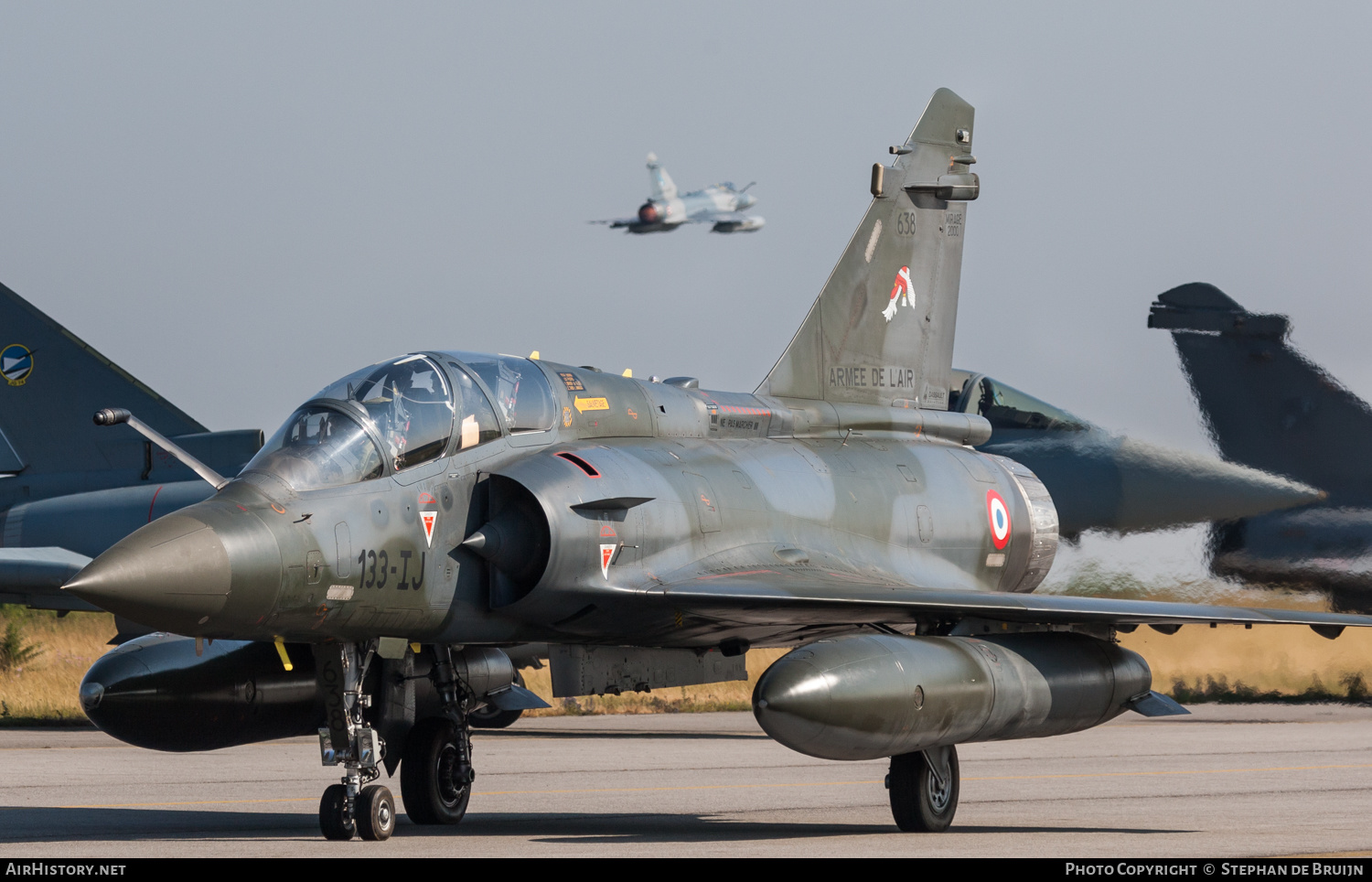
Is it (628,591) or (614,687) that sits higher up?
(628,591)

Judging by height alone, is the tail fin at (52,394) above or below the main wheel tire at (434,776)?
above

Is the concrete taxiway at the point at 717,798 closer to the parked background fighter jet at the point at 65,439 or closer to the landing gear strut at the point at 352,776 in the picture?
the landing gear strut at the point at 352,776

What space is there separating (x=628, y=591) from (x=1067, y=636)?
3062 millimetres

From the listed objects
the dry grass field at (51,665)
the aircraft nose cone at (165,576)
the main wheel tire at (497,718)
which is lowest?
the dry grass field at (51,665)

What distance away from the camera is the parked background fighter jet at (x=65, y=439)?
19.0m

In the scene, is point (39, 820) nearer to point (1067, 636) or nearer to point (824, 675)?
point (824, 675)

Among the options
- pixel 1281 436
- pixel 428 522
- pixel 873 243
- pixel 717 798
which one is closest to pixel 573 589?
pixel 428 522

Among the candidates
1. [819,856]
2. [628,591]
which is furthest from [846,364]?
[819,856]

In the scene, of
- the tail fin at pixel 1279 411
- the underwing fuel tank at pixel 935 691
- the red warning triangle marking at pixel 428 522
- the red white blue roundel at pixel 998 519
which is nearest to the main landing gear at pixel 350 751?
the red warning triangle marking at pixel 428 522

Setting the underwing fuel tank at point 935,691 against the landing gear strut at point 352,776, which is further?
the landing gear strut at point 352,776

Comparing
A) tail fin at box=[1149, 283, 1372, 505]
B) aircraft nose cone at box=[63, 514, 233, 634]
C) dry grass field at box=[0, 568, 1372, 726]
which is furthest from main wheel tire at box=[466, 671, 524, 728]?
tail fin at box=[1149, 283, 1372, 505]

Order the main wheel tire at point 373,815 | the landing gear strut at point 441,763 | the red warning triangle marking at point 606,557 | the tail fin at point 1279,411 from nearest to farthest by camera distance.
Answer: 1. the main wheel tire at point 373,815
2. the red warning triangle marking at point 606,557
3. the landing gear strut at point 441,763
4. the tail fin at point 1279,411

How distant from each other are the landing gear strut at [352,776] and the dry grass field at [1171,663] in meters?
11.3
